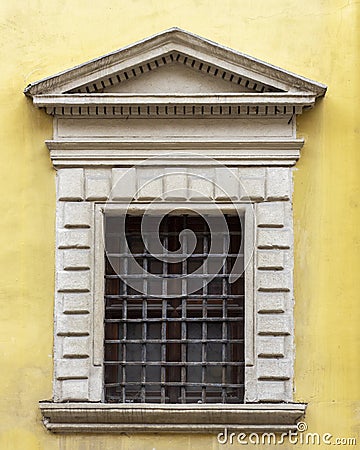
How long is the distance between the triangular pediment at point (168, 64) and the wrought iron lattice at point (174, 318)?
100cm

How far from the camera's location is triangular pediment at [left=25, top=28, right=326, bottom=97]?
11.3 metres

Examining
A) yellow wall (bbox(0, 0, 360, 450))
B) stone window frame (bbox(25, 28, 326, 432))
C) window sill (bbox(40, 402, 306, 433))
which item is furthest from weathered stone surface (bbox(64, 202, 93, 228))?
window sill (bbox(40, 402, 306, 433))

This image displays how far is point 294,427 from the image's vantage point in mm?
11109

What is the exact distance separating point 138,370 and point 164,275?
75cm

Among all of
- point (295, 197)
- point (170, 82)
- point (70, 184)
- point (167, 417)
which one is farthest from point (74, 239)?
point (295, 197)

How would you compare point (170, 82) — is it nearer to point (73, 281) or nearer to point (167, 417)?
point (73, 281)

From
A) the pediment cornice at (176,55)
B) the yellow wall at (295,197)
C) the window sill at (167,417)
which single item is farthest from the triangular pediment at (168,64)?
the window sill at (167,417)

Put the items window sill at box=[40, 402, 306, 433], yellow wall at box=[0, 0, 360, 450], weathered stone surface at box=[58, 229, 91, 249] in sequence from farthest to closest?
weathered stone surface at box=[58, 229, 91, 249] < yellow wall at box=[0, 0, 360, 450] < window sill at box=[40, 402, 306, 433]

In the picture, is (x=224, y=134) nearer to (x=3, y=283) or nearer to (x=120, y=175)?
(x=120, y=175)

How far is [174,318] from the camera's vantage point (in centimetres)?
1137

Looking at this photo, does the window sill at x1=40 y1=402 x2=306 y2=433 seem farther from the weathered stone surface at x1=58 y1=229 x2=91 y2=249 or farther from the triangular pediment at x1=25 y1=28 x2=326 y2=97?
the triangular pediment at x1=25 y1=28 x2=326 y2=97

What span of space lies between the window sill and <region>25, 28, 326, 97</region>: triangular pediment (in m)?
2.38

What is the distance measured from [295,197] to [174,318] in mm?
1307

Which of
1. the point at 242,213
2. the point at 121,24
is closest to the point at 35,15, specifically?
the point at 121,24
